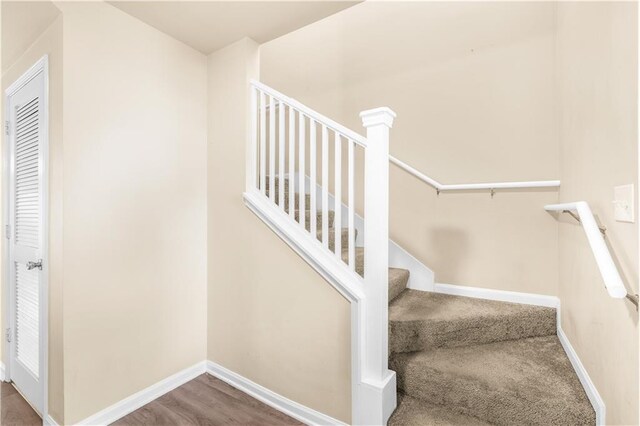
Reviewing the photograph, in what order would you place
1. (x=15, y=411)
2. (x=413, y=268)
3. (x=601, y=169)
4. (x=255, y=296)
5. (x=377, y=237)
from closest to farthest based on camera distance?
(x=601, y=169) → (x=377, y=237) → (x=15, y=411) → (x=255, y=296) → (x=413, y=268)

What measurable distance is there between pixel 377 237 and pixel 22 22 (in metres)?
2.31

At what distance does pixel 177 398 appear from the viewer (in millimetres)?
1964

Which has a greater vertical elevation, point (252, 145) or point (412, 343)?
point (252, 145)

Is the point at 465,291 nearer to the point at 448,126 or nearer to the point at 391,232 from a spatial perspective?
the point at 391,232

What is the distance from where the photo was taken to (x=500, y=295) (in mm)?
2311

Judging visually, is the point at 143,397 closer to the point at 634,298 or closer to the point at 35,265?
the point at 35,265

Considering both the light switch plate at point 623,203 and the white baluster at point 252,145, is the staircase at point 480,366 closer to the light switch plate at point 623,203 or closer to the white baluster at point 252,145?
the light switch plate at point 623,203

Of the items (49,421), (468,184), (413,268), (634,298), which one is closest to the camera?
(634,298)

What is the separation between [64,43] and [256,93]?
1028 mm

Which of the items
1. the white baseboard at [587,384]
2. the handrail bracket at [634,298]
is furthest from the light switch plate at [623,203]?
the white baseboard at [587,384]

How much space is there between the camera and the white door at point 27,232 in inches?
68.7

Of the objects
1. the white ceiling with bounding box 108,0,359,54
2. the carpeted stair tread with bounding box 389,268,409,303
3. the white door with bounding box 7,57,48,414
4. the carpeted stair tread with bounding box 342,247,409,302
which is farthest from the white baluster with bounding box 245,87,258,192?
the carpeted stair tread with bounding box 389,268,409,303

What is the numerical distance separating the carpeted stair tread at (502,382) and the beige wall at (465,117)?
2.09 feet

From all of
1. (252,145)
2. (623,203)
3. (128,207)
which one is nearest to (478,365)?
(623,203)
